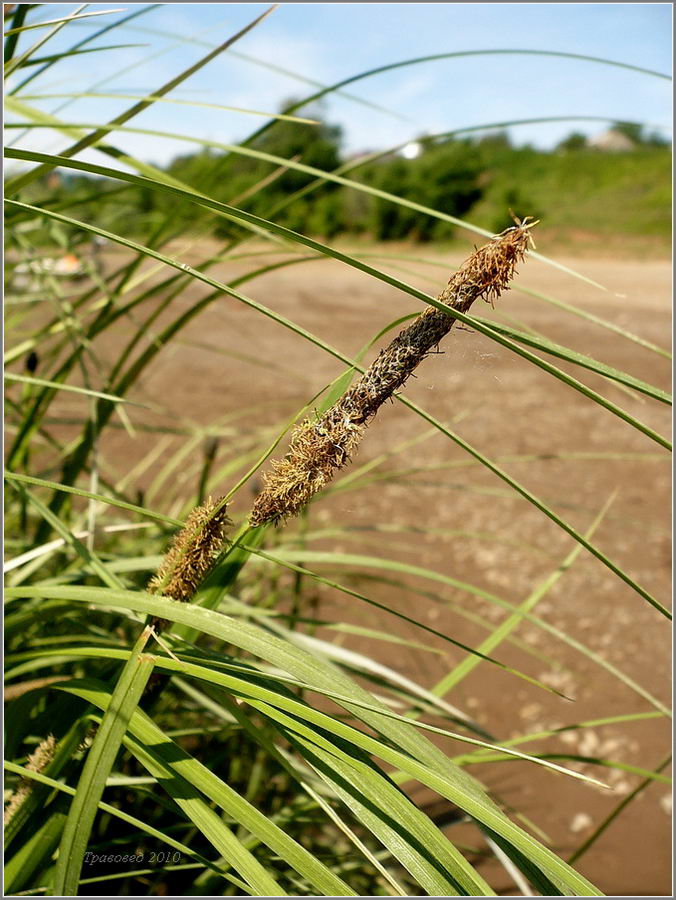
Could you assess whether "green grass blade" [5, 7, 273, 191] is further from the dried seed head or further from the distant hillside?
the distant hillside

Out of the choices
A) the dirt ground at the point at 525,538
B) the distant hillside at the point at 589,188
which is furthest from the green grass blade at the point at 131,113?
the distant hillside at the point at 589,188

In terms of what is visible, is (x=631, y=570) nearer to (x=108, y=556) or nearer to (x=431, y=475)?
(x=431, y=475)

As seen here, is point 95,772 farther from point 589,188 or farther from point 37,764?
point 589,188

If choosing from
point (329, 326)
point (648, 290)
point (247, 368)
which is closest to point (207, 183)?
point (247, 368)

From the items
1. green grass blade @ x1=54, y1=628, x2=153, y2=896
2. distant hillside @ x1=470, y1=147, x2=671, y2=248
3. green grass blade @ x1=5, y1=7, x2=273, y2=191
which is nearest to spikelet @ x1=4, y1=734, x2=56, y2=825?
green grass blade @ x1=54, y1=628, x2=153, y2=896

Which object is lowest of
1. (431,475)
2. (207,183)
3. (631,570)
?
(207,183)

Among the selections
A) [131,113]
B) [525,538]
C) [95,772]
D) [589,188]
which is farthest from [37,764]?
[589,188]

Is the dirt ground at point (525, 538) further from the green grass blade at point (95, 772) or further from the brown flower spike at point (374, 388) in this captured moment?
the green grass blade at point (95, 772)
